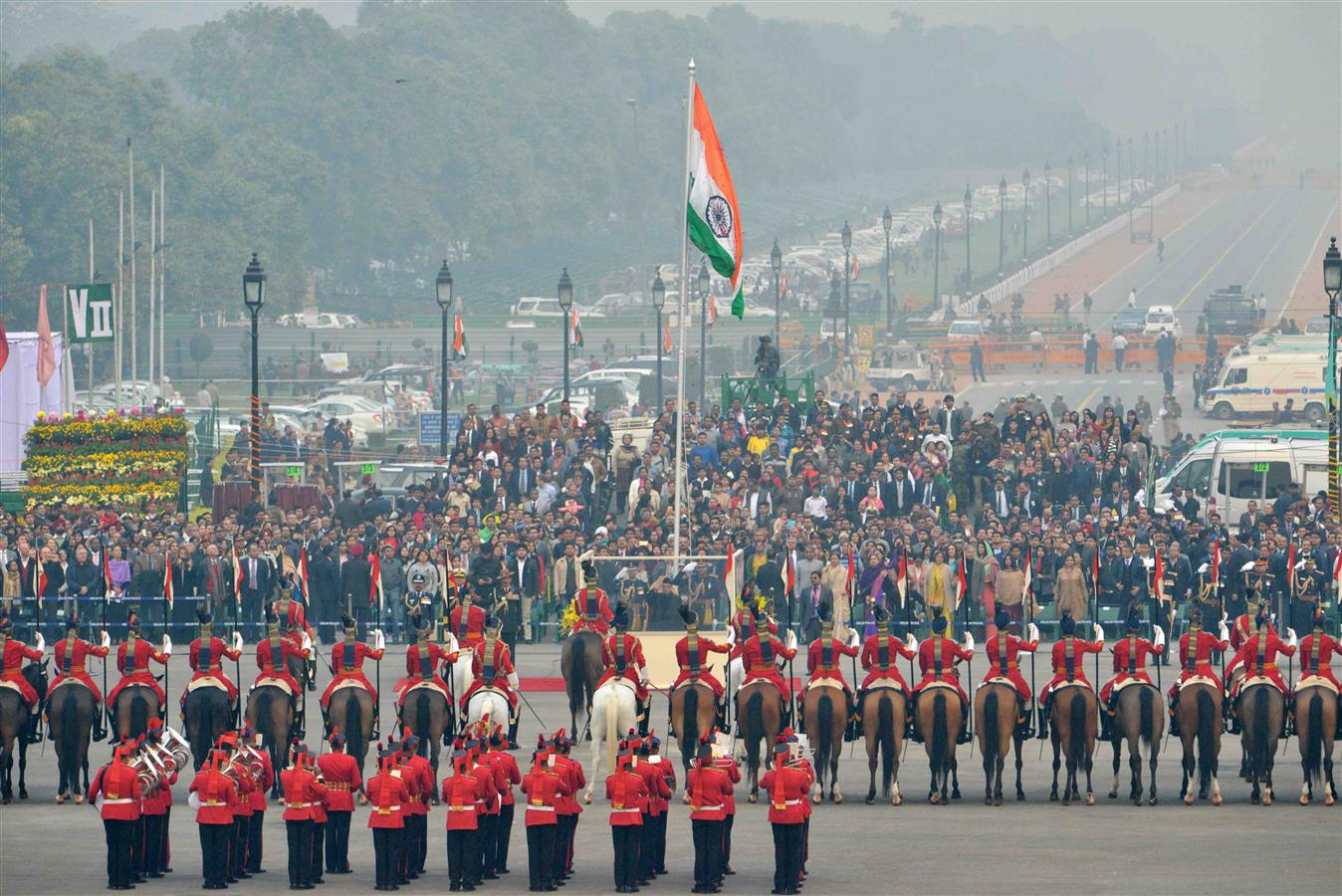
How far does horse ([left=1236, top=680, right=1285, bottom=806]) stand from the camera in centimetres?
2552

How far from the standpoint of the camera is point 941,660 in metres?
25.8

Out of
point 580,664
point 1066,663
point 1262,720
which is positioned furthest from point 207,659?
point 1262,720

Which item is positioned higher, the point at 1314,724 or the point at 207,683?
the point at 207,683

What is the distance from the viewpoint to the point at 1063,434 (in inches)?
1706

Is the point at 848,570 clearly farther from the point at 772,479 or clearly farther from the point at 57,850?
the point at 57,850

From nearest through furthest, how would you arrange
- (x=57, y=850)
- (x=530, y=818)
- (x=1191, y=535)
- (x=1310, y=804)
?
(x=530, y=818)
(x=57, y=850)
(x=1310, y=804)
(x=1191, y=535)

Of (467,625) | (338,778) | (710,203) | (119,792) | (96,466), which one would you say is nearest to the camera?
(119,792)

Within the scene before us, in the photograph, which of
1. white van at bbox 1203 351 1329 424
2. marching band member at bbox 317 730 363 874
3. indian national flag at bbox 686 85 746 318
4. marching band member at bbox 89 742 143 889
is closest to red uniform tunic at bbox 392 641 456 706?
marching band member at bbox 317 730 363 874

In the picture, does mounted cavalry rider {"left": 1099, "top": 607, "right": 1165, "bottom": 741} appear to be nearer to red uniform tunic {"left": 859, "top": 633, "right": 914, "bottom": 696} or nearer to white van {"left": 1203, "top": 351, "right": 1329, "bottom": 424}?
red uniform tunic {"left": 859, "top": 633, "right": 914, "bottom": 696}

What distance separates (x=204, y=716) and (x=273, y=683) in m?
0.77

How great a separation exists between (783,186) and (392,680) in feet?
530

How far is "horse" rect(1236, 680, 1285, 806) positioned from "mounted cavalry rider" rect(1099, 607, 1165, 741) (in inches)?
37.5

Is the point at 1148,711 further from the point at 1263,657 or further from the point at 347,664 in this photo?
the point at 347,664

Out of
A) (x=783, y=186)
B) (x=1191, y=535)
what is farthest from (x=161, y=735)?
(x=783, y=186)
